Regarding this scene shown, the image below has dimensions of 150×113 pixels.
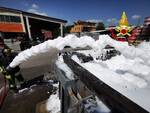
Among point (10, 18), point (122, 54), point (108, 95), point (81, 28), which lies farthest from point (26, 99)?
point (81, 28)

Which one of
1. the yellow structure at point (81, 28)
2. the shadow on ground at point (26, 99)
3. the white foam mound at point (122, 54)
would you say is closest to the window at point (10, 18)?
the yellow structure at point (81, 28)

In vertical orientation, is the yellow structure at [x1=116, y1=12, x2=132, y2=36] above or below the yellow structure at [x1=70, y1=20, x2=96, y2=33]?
below

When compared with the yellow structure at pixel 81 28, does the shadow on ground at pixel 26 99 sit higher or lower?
lower

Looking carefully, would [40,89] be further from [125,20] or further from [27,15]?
[27,15]

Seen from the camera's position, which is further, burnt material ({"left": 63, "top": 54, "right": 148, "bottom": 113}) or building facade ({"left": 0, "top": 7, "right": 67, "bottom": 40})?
building facade ({"left": 0, "top": 7, "right": 67, "bottom": 40})

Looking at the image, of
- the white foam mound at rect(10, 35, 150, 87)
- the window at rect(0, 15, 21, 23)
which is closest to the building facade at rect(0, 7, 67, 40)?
the window at rect(0, 15, 21, 23)

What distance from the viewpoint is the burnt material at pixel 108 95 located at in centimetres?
71

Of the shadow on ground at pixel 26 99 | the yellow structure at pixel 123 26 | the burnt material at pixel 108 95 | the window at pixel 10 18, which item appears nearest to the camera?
the burnt material at pixel 108 95

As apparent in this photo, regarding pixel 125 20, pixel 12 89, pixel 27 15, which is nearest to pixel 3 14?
pixel 27 15

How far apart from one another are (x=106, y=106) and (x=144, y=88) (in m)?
0.28

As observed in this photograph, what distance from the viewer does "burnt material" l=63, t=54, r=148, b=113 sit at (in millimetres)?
709

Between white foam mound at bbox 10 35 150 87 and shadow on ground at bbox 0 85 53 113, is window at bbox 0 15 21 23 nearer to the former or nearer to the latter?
shadow on ground at bbox 0 85 53 113

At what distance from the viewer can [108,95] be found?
868 millimetres

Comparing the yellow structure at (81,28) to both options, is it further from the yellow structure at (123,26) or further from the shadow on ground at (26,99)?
the yellow structure at (123,26)
